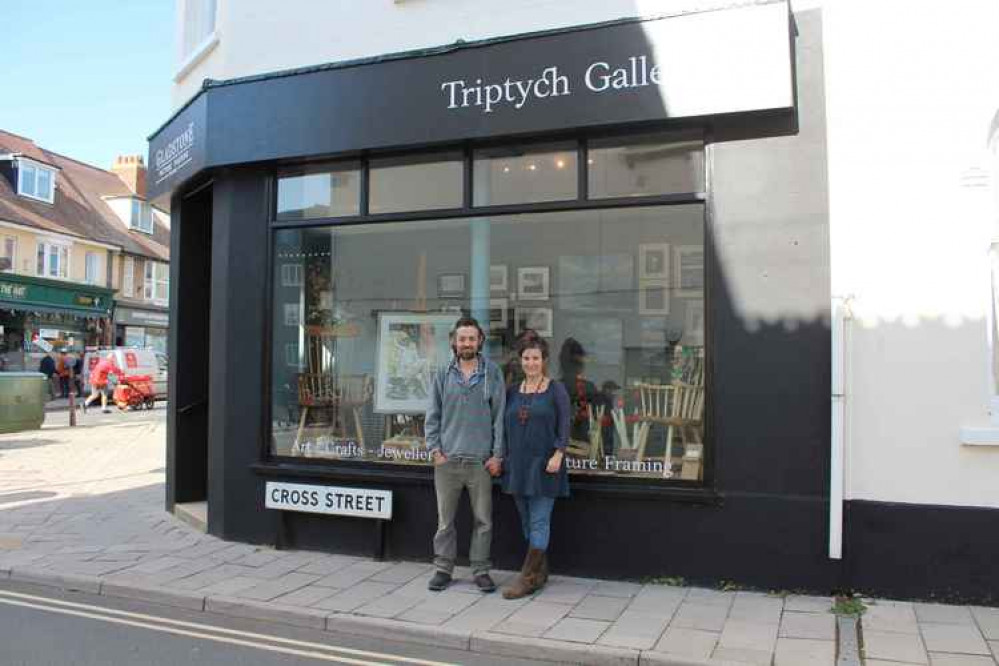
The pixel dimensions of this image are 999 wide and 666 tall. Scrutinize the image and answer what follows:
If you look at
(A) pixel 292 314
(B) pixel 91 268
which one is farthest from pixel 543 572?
(B) pixel 91 268

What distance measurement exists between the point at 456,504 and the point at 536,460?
0.74 m

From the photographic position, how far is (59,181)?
3506 cm

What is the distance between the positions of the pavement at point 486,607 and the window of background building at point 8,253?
24255 mm

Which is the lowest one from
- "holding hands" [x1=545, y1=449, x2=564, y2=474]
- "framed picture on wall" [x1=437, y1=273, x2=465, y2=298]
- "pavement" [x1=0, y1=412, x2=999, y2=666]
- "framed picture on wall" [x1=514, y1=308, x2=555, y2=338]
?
"pavement" [x1=0, y1=412, x2=999, y2=666]

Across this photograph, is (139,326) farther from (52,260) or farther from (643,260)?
(643,260)

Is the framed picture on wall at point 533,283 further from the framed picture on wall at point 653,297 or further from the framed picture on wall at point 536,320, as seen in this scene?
the framed picture on wall at point 653,297

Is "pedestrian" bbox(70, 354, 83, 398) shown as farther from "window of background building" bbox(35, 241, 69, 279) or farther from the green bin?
the green bin

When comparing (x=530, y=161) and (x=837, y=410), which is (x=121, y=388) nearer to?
(x=530, y=161)

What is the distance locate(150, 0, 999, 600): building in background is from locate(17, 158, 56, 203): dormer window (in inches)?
1100

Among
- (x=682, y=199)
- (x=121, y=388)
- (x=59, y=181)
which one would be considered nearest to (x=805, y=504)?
(x=682, y=199)

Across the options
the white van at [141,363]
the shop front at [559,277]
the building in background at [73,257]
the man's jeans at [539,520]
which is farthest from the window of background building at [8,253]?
the man's jeans at [539,520]

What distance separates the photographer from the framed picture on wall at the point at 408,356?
7078 millimetres

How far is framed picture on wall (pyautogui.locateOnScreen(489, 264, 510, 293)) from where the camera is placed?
6.86 m

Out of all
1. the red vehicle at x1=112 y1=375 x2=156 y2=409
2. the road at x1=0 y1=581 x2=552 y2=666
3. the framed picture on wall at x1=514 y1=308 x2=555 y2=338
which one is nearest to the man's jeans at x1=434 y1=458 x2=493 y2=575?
the road at x1=0 y1=581 x2=552 y2=666
